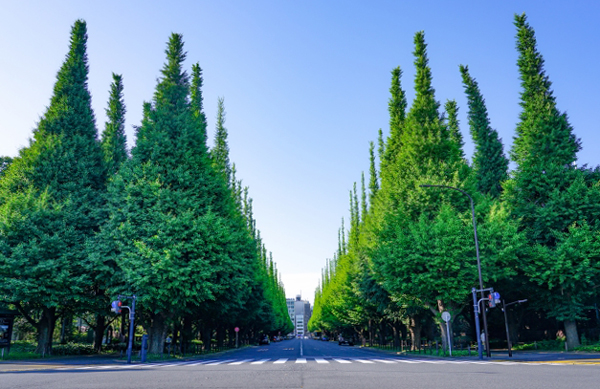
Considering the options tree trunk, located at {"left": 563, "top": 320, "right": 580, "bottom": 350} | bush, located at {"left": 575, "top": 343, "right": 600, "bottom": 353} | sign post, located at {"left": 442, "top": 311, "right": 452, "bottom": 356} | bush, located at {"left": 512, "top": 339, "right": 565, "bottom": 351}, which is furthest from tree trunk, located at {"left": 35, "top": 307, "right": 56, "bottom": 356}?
bush, located at {"left": 512, "top": 339, "right": 565, "bottom": 351}

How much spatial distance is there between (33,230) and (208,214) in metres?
10.7

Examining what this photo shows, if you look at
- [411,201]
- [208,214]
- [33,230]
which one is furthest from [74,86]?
[411,201]

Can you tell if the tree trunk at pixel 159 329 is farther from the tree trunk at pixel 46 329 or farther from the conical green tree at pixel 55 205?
the tree trunk at pixel 46 329

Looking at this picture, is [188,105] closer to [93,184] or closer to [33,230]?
[93,184]

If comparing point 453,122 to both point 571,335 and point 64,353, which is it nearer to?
point 571,335

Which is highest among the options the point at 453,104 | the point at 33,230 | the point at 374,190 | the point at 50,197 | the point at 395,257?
the point at 453,104

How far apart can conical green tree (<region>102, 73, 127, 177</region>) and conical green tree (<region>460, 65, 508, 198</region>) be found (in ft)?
110

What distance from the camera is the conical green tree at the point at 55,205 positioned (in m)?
23.7

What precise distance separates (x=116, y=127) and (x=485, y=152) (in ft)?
118

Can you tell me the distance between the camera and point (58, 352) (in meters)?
28.0

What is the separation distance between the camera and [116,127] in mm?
36906

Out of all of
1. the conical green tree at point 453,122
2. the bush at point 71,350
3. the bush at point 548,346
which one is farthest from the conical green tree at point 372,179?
the bush at point 71,350

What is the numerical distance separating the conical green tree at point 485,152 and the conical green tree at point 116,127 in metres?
33.5

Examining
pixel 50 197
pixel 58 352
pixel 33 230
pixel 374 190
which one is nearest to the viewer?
pixel 33 230
